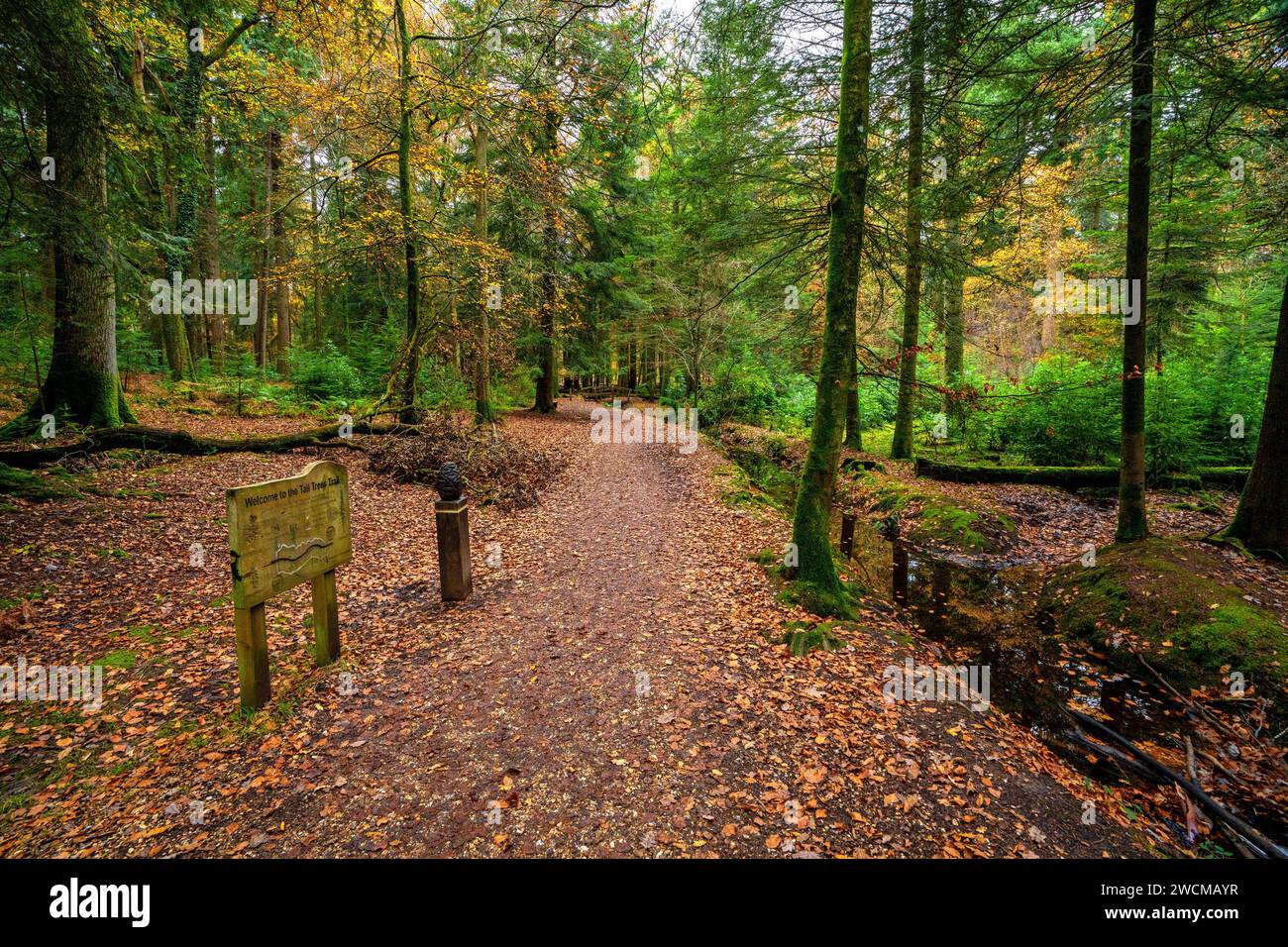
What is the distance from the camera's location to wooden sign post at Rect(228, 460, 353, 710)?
3.59 m

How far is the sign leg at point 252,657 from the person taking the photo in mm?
3658

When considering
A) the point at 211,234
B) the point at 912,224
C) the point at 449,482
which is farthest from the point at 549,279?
the point at 449,482

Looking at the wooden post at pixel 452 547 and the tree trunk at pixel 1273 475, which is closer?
the wooden post at pixel 452 547

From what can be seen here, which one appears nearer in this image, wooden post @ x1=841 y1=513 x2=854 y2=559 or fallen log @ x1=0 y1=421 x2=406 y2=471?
fallen log @ x1=0 y1=421 x2=406 y2=471

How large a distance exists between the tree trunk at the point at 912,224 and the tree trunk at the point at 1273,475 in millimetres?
4194

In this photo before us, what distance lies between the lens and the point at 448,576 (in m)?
5.92

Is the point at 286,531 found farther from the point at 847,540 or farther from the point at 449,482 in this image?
the point at 847,540

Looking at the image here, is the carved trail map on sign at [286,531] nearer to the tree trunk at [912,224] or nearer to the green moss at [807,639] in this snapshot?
the green moss at [807,639]

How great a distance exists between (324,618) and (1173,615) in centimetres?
913

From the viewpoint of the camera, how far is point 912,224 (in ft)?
26.6

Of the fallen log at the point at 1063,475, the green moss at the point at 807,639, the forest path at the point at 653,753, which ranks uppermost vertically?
the fallen log at the point at 1063,475

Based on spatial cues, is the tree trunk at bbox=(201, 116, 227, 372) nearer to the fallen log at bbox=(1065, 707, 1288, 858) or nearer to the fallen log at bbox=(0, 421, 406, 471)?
the fallen log at bbox=(0, 421, 406, 471)

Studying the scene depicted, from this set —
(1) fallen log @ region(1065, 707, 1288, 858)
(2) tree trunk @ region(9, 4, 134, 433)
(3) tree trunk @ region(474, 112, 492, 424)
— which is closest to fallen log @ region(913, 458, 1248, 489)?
(1) fallen log @ region(1065, 707, 1288, 858)

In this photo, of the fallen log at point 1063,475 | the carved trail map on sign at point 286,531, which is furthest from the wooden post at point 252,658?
the fallen log at point 1063,475
